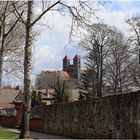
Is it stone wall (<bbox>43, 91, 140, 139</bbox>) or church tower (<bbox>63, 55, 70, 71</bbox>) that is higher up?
church tower (<bbox>63, 55, 70, 71</bbox>)

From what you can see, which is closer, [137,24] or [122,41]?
[137,24]

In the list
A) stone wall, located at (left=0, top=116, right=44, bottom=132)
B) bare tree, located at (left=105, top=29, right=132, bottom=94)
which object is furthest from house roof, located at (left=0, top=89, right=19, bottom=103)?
stone wall, located at (left=0, top=116, right=44, bottom=132)

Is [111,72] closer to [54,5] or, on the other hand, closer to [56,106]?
[56,106]

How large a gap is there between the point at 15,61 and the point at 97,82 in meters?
21.2

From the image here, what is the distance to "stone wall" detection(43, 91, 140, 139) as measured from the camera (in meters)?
19.0

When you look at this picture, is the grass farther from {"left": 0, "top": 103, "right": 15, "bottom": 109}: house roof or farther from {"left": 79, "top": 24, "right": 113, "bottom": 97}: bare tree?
{"left": 0, "top": 103, "right": 15, "bottom": 109}: house roof

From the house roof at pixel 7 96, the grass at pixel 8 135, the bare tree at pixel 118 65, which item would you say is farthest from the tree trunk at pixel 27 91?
the house roof at pixel 7 96

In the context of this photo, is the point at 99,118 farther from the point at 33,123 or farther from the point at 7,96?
the point at 7,96

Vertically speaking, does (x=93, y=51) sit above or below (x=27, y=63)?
above

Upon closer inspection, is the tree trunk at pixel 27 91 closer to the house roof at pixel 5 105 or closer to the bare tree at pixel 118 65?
the bare tree at pixel 118 65

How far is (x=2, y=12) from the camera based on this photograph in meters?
32.4

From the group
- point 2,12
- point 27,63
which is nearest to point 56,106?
point 2,12

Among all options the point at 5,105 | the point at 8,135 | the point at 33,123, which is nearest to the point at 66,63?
the point at 5,105

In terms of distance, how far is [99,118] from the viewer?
23703mm
